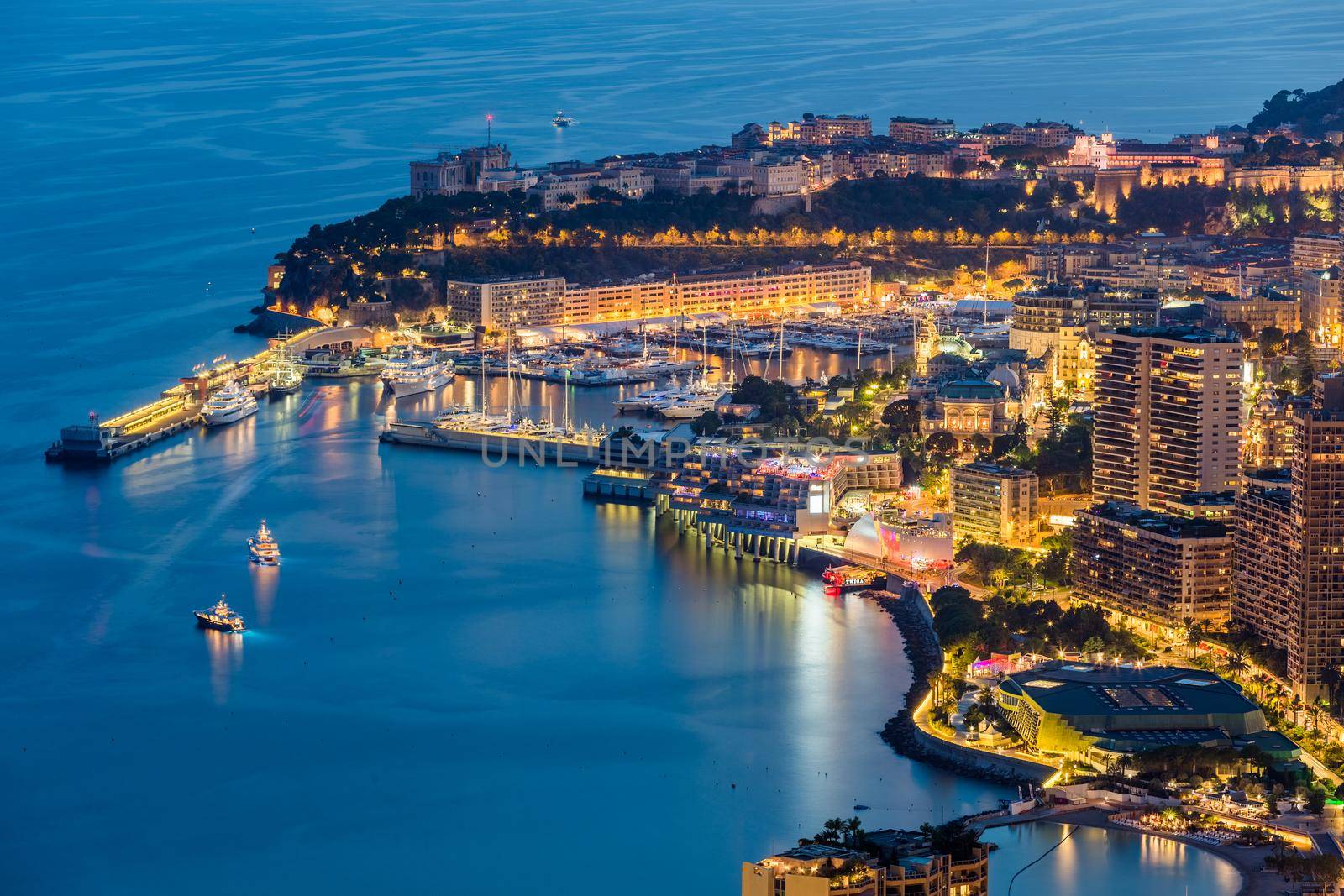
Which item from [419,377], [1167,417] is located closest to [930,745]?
[1167,417]

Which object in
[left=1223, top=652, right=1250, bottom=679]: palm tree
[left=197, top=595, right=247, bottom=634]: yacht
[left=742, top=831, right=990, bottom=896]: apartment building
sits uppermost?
[left=742, top=831, right=990, bottom=896]: apartment building

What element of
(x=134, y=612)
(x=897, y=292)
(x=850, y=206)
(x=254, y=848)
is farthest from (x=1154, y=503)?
(x=850, y=206)

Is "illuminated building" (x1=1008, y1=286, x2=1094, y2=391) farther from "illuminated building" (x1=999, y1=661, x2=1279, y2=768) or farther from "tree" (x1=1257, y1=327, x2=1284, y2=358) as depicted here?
"illuminated building" (x1=999, y1=661, x2=1279, y2=768)

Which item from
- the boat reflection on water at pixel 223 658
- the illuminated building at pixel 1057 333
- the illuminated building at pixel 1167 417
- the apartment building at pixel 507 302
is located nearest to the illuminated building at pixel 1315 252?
the illuminated building at pixel 1057 333

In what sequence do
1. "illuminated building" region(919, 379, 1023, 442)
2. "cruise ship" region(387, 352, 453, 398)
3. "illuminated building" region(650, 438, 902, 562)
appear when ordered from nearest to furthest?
"illuminated building" region(650, 438, 902, 562), "illuminated building" region(919, 379, 1023, 442), "cruise ship" region(387, 352, 453, 398)

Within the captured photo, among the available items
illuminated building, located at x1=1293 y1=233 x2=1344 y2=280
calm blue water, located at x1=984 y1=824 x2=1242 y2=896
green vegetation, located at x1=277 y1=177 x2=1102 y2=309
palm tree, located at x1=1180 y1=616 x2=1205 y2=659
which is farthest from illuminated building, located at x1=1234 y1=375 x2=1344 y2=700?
green vegetation, located at x1=277 y1=177 x2=1102 y2=309

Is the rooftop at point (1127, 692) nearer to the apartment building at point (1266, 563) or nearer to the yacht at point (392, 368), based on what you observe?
the apartment building at point (1266, 563)
